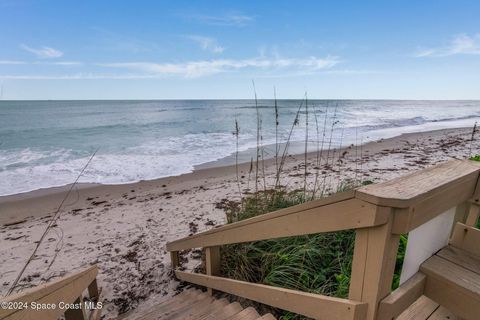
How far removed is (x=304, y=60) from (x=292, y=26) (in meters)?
17.0

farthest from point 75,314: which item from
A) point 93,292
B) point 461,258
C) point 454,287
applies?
point 461,258

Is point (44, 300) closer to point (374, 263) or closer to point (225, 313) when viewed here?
point (374, 263)

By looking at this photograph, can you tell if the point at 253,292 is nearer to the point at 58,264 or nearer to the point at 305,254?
the point at 305,254

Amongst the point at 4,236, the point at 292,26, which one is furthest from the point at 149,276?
the point at 292,26

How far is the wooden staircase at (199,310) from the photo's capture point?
1.84 meters

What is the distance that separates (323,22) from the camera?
12867 mm

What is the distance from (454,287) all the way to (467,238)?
312mm

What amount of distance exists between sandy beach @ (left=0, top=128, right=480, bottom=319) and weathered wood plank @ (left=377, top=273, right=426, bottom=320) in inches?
107

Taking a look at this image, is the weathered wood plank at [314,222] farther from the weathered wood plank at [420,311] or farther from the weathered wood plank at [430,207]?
the weathered wood plank at [420,311]

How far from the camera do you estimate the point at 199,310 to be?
2121 mm

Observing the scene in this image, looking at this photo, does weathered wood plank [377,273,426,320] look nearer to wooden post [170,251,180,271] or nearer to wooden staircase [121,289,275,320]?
wooden staircase [121,289,275,320]

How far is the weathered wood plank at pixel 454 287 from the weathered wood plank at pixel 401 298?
4cm


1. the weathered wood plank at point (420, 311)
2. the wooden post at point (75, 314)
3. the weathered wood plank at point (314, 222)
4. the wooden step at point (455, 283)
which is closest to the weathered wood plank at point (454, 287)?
the wooden step at point (455, 283)

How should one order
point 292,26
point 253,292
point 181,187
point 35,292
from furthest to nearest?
point 292,26 < point 181,187 < point 253,292 < point 35,292
